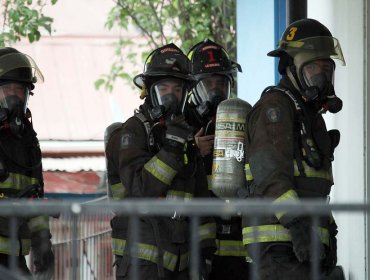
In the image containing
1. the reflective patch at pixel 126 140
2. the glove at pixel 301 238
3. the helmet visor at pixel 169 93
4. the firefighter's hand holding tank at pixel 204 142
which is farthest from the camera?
the firefighter's hand holding tank at pixel 204 142

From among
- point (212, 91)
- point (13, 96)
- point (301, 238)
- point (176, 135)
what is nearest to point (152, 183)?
point (176, 135)

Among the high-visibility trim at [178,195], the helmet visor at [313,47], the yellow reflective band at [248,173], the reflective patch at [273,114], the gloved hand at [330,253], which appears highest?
the helmet visor at [313,47]

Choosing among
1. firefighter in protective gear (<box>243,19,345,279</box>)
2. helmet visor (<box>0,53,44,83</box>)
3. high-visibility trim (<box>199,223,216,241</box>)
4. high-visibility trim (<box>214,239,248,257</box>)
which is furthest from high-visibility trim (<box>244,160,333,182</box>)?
helmet visor (<box>0,53,44,83</box>)

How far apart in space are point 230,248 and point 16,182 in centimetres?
156

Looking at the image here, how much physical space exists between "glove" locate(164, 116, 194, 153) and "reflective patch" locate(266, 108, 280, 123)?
763 millimetres

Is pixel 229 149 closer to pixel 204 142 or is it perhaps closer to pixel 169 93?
pixel 169 93

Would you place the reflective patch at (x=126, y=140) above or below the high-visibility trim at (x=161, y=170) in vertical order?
above

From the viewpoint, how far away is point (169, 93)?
24.7ft

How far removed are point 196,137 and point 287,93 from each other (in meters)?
1.27

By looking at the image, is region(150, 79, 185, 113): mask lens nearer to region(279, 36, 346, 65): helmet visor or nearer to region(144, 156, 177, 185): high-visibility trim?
region(144, 156, 177, 185): high-visibility trim

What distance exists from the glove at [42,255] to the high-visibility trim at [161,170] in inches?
43.7

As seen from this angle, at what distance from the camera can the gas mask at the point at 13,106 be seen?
24.9ft

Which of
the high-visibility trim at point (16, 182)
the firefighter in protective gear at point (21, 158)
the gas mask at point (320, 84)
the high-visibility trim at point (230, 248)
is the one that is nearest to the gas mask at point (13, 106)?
the firefighter in protective gear at point (21, 158)

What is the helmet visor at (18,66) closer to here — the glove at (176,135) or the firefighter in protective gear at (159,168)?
the firefighter in protective gear at (159,168)
